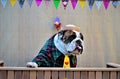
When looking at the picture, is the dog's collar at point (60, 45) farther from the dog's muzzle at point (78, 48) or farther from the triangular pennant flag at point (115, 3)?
the triangular pennant flag at point (115, 3)

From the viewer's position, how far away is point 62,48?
2578 millimetres

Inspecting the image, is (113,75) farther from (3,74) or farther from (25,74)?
(3,74)

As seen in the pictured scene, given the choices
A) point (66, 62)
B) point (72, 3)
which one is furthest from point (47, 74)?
point (72, 3)

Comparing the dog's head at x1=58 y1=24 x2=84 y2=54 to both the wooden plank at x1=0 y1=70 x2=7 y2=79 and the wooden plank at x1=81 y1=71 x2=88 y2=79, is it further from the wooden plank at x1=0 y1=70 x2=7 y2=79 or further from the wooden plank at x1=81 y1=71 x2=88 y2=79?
the wooden plank at x1=0 y1=70 x2=7 y2=79

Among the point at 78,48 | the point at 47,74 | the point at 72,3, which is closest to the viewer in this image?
the point at 47,74

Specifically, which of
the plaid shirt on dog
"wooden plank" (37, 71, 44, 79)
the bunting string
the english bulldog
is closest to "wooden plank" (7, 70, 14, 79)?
"wooden plank" (37, 71, 44, 79)

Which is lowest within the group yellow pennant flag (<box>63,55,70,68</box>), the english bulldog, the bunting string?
yellow pennant flag (<box>63,55,70,68</box>)

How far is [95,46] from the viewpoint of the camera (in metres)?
3.27

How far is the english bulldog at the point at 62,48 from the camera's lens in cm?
245

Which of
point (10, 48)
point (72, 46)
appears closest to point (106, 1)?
point (72, 46)

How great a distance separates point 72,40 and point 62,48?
162mm

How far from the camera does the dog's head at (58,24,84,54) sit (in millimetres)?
2428

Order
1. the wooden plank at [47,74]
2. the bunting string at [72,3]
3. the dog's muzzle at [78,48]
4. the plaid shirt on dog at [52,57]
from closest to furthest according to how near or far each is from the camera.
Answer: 1. the wooden plank at [47,74]
2. the dog's muzzle at [78,48]
3. the plaid shirt on dog at [52,57]
4. the bunting string at [72,3]

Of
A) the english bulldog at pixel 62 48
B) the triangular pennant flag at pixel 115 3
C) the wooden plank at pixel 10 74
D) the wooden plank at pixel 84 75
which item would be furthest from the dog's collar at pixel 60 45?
the triangular pennant flag at pixel 115 3
